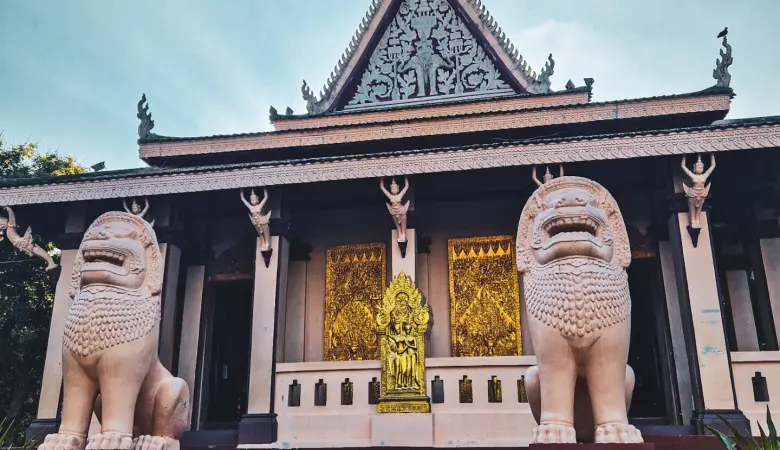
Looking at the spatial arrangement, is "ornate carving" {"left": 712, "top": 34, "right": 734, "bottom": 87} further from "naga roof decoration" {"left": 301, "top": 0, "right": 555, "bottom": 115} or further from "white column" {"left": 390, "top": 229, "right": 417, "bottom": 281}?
"white column" {"left": 390, "top": 229, "right": 417, "bottom": 281}

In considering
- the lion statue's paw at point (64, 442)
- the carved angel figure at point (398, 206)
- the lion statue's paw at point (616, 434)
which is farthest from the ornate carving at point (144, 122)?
the lion statue's paw at point (616, 434)

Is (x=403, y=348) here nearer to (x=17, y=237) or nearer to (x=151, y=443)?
(x=151, y=443)

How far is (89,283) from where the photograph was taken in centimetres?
502

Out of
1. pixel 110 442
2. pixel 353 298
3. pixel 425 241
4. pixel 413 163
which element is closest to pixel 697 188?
pixel 413 163

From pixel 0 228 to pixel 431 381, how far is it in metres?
5.97

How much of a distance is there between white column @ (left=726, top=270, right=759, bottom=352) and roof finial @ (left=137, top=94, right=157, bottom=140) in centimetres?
892

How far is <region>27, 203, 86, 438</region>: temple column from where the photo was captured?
8373 millimetres

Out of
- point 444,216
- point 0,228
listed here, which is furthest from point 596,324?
point 0,228

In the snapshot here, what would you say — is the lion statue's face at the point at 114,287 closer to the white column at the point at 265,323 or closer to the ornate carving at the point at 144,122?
the white column at the point at 265,323

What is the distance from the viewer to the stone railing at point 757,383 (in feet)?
23.5

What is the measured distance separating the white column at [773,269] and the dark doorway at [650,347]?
126 cm

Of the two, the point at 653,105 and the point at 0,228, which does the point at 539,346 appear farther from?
the point at 0,228

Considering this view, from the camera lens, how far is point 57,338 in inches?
343

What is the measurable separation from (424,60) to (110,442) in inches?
325
